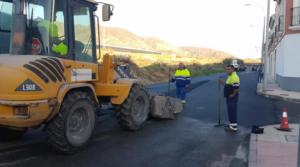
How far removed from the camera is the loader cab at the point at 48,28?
26.3 feet

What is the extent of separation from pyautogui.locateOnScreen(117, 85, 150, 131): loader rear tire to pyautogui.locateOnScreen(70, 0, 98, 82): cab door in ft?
4.67

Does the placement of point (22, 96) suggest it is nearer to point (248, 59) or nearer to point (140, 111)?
point (140, 111)

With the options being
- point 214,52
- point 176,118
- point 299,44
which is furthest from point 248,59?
point 176,118

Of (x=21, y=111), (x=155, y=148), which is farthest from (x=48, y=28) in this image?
(x=155, y=148)

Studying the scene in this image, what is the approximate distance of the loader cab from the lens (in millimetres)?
8031

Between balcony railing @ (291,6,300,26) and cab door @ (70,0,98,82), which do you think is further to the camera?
balcony railing @ (291,6,300,26)

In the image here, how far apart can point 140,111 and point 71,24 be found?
11.8ft

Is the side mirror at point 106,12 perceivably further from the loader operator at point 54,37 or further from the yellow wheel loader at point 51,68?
the loader operator at point 54,37

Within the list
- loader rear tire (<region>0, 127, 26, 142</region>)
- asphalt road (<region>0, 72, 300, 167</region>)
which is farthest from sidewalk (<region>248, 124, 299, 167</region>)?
loader rear tire (<region>0, 127, 26, 142</region>)

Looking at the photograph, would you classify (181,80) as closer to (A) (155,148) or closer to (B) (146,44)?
(A) (155,148)

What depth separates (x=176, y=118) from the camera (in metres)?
13.7

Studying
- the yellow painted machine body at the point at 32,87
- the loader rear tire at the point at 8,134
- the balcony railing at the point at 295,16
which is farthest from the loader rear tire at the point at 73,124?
the balcony railing at the point at 295,16

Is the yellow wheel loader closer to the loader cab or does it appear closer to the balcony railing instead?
the loader cab

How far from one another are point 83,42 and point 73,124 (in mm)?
1738
